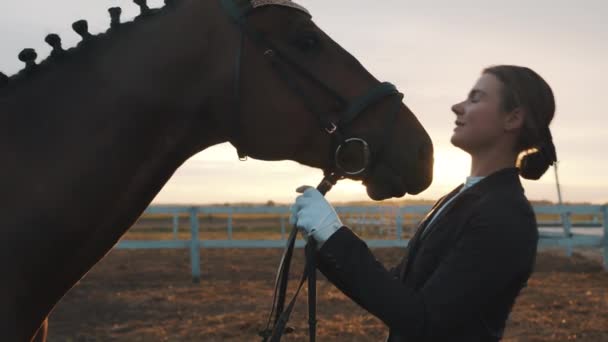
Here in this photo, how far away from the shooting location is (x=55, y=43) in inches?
90.1

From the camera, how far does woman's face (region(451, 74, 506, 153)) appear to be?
2215mm

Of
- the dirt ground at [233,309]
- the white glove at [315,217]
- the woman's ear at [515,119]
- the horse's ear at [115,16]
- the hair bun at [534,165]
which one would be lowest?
the dirt ground at [233,309]

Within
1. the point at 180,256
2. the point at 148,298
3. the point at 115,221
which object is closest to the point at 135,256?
the point at 180,256

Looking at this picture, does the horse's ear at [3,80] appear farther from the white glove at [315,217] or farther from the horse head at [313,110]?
the white glove at [315,217]

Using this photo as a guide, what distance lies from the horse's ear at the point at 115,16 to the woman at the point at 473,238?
93cm

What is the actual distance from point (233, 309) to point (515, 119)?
23.7 ft

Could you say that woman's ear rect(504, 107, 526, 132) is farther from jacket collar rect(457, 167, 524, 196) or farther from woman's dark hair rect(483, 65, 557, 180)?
jacket collar rect(457, 167, 524, 196)

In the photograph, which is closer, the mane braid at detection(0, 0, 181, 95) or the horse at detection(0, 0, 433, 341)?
the horse at detection(0, 0, 433, 341)

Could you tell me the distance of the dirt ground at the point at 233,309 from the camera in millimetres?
7352

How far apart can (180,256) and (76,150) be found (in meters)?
16.2

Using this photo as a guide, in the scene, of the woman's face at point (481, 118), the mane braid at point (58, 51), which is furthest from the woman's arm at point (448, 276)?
the mane braid at point (58, 51)

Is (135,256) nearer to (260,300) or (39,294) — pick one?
(260,300)

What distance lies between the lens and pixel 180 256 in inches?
706

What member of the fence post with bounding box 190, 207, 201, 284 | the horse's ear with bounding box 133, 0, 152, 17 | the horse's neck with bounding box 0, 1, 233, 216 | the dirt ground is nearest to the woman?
the horse's neck with bounding box 0, 1, 233, 216
